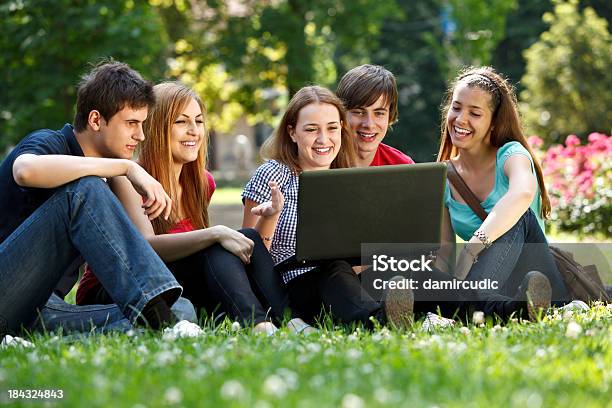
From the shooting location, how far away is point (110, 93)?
15.5 ft

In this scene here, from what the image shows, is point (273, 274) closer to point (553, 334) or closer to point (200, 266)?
point (200, 266)

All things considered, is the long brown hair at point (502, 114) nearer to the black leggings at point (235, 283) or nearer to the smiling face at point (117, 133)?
the black leggings at point (235, 283)

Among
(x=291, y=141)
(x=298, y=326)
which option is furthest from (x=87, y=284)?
(x=291, y=141)

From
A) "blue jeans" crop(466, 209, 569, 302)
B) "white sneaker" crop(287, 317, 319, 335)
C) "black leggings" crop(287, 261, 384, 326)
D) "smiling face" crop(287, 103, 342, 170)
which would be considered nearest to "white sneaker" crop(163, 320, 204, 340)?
"white sneaker" crop(287, 317, 319, 335)

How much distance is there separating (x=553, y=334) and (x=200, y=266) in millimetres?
1709

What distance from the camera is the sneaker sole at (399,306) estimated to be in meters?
4.31

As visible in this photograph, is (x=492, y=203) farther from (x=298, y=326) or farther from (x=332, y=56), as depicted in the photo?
(x=332, y=56)

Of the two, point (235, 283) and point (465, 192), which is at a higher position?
point (465, 192)

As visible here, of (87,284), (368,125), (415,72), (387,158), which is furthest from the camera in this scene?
(415,72)

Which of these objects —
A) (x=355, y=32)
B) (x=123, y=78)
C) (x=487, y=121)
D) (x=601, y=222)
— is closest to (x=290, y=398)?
(x=123, y=78)

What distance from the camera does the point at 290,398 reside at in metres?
2.73

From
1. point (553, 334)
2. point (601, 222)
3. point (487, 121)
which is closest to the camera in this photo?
point (553, 334)

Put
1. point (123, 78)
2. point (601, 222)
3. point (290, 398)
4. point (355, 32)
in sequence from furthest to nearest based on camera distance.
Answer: point (355, 32)
point (601, 222)
point (123, 78)
point (290, 398)

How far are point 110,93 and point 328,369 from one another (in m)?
2.06
